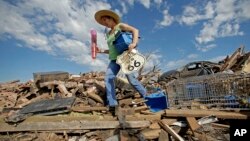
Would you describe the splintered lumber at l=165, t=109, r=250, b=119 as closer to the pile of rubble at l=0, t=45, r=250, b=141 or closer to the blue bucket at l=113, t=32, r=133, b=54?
the pile of rubble at l=0, t=45, r=250, b=141

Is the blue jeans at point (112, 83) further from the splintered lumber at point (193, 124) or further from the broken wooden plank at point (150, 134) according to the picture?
the splintered lumber at point (193, 124)

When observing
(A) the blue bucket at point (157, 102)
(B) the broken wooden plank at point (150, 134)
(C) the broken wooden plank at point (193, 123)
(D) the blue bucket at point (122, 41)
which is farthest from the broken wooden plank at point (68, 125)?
(D) the blue bucket at point (122, 41)

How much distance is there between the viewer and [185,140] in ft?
13.3

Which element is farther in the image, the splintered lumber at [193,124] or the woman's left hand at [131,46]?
the woman's left hand at [131,46]

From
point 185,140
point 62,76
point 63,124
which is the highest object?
point 62,76

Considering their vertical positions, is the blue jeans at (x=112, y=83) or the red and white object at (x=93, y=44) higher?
the red and white object at (x=93, y=44)

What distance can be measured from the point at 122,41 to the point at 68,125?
195 centimetres

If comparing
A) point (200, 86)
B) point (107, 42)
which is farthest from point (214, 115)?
point (107, 42)

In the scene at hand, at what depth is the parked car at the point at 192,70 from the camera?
32.3 ft

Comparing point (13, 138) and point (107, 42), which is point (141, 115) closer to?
point (107, 42)

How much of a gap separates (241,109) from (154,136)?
170cm

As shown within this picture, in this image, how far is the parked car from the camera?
9.86 m

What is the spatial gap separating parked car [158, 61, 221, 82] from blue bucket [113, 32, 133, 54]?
209 inches

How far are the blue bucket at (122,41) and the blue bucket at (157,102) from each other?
1291 millimetres
